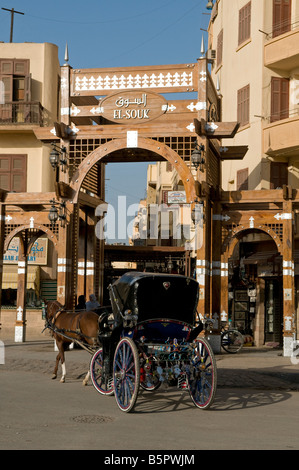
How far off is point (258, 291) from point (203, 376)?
628 inches

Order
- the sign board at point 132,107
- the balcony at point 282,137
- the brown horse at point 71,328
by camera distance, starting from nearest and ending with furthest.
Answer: the brown horse at point 71,328, the sign board at point 132,107, the balcony at point 282,137

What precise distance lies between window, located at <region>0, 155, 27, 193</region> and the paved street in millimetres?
14279

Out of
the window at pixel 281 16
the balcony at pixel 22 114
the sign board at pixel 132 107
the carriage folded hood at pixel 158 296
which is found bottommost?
the carriage folded hood at pixel 158 296

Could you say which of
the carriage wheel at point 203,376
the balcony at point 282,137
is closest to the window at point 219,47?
the balcony at point 282,137

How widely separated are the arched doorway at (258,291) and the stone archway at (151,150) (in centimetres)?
684

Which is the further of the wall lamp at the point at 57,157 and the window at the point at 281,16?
the window at the point at 281,16

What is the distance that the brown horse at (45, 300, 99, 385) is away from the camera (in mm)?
12977

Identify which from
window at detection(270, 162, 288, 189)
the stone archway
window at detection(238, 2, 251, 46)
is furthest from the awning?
window at detection(238, 2, 251, 46)

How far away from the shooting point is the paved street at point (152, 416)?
7578 millimetres

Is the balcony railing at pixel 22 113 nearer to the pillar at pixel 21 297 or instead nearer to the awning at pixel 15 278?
the awning at pixel 15 278

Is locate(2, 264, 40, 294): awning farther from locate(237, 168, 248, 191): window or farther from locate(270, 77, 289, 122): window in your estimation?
locate(270, 77, 289, 122): window
